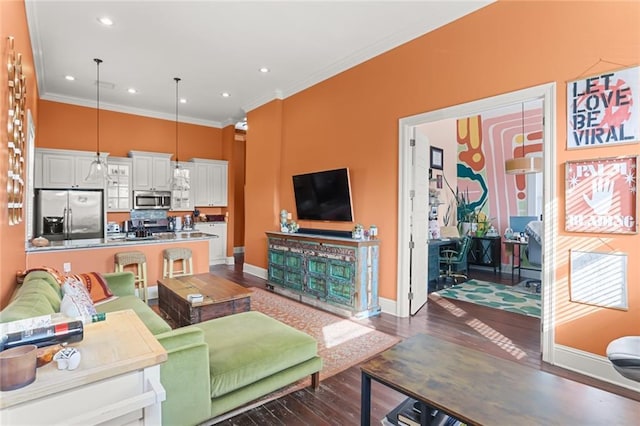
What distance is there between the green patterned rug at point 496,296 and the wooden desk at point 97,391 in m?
4.52

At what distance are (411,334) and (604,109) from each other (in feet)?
8.97

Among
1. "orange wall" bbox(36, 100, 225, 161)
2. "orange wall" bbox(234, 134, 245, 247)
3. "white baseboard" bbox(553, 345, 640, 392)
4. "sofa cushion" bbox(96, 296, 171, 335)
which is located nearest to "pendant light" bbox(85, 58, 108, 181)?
"orange wall" bbox(36, 100, 225, 161)

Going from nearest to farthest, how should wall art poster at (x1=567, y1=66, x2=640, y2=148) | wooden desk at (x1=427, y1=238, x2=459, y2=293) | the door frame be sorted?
wall art poster at (x1=567, y1=66, x2=640, y2=148) → the door frame → wooden desk at (x1=427, y1=238, x2=459, y2=293)

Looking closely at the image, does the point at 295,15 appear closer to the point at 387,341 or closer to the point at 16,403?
the point at 387,341

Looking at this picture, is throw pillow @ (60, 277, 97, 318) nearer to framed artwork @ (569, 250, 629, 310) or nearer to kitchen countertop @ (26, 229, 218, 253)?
kitchen countertop @ (26, 229, 218, 253)

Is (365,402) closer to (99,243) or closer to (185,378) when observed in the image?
(185,378)

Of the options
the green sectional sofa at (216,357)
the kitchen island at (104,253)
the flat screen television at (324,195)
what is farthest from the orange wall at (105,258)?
the flat screen television at (324,195)

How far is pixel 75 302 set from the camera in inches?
89.8

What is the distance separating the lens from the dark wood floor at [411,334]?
2.22m

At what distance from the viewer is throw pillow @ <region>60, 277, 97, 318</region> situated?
2044mm

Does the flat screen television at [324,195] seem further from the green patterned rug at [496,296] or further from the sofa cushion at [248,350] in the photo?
the sofa cushion at [248,350]

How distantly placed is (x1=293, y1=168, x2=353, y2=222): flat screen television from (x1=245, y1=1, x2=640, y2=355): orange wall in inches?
5.4

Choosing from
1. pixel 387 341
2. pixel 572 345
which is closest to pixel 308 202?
pixel 387 341

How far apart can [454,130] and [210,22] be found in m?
6.01
